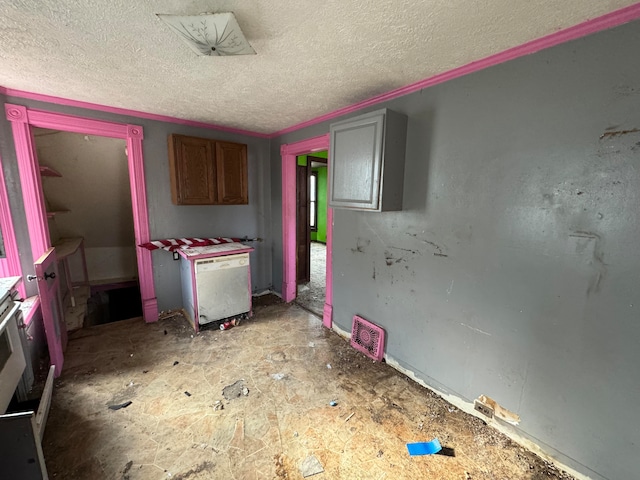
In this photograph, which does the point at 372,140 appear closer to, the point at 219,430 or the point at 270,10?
the point at 270,10

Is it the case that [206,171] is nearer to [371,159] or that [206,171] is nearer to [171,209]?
[171,209]

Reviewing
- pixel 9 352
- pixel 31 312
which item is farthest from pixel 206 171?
pixel 9 352

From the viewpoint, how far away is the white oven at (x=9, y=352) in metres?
1.44

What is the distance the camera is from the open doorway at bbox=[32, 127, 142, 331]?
147 inches

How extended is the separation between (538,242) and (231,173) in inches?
124

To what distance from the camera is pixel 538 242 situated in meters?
1.50

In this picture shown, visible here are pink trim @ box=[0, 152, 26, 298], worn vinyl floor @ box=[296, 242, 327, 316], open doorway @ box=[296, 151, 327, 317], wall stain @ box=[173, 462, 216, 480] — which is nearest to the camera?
wall stain @ box=[173, 462, 216, 480]

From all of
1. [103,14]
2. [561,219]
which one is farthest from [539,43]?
[103,14]

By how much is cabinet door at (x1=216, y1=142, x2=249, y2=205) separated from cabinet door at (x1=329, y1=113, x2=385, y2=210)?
1602 mm

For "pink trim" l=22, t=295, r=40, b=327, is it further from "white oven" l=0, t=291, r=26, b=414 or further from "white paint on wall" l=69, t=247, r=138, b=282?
"white paint on wall" l=69, t=247, r=138, b=282

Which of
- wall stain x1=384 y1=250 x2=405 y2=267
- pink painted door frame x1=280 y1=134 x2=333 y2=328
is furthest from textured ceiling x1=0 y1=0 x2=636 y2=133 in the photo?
wall stain x1=384 y1=250 x2=405 y2=267

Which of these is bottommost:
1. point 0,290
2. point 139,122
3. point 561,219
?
point 0,290

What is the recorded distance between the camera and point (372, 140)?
1.96 meters

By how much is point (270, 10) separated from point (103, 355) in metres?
3.07
